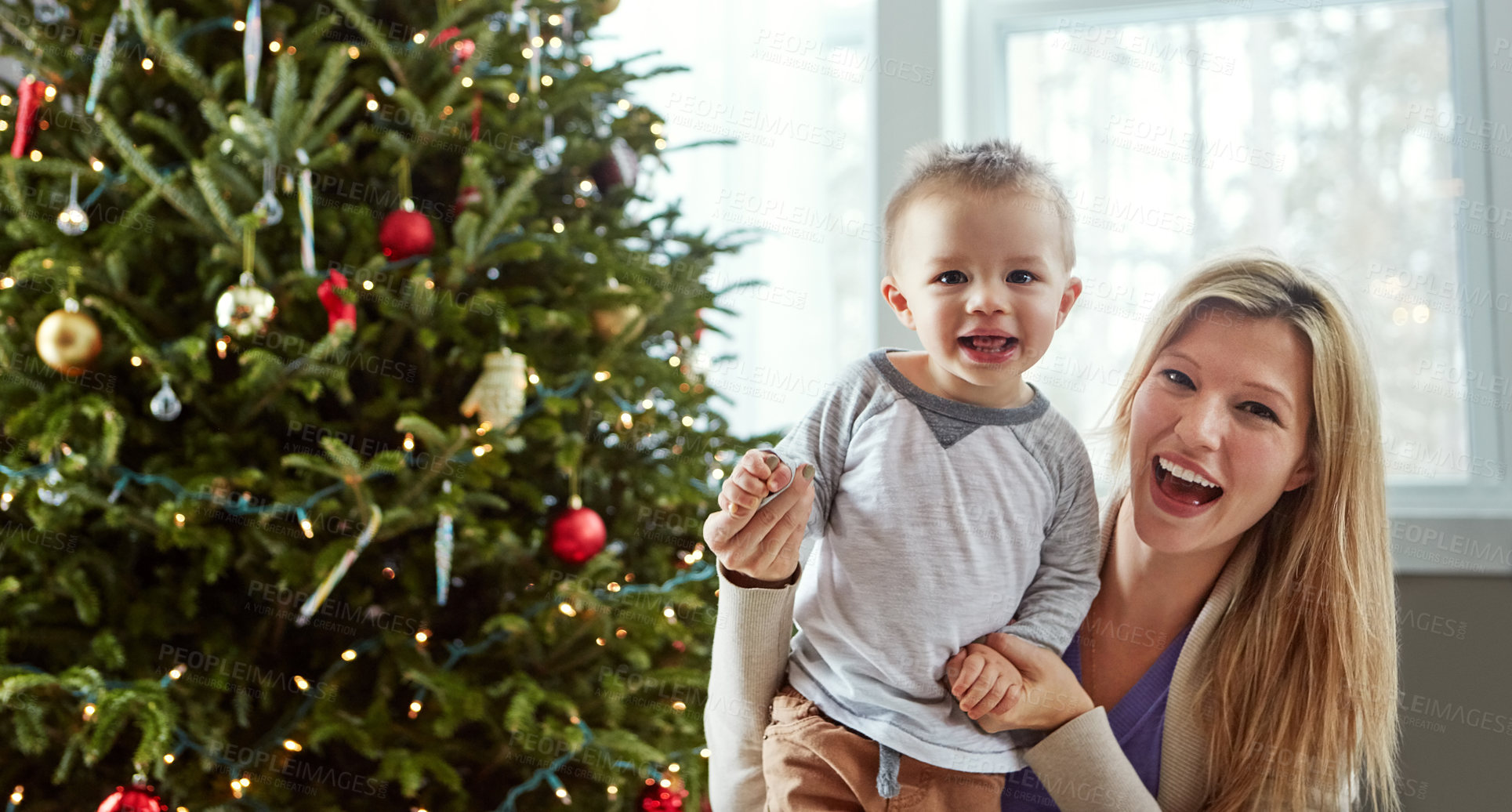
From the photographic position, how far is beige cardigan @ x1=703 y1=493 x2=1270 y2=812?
1107mm

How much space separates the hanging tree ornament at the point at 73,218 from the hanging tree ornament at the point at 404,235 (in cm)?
45

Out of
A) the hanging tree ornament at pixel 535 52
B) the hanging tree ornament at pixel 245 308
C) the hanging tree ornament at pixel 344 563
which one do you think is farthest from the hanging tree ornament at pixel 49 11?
the hanging tree ornament at pixel 344 563

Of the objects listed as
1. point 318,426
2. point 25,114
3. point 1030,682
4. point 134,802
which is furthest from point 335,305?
point 1030,682

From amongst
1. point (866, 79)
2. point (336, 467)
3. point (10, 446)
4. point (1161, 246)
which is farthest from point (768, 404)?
point (10, 446)

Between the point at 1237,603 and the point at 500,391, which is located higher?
the point at 500,391

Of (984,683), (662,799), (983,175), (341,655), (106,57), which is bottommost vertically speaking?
(662,799)

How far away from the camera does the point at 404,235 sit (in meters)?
1.79

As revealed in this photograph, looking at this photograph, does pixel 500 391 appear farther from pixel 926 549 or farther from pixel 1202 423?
pixel 1202 423

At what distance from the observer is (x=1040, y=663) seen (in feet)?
3.52

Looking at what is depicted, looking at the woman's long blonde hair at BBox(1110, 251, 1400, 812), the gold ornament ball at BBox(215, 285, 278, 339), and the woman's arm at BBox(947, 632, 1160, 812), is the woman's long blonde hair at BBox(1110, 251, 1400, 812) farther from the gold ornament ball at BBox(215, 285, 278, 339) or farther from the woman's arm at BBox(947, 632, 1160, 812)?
the gold ornament ball at BBox(215, 285, 278, 339)

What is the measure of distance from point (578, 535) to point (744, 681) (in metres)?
0.77

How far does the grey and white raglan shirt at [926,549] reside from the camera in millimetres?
1051

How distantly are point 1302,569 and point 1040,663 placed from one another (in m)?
0.36

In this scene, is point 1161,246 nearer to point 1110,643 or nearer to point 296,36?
point 1110,643
